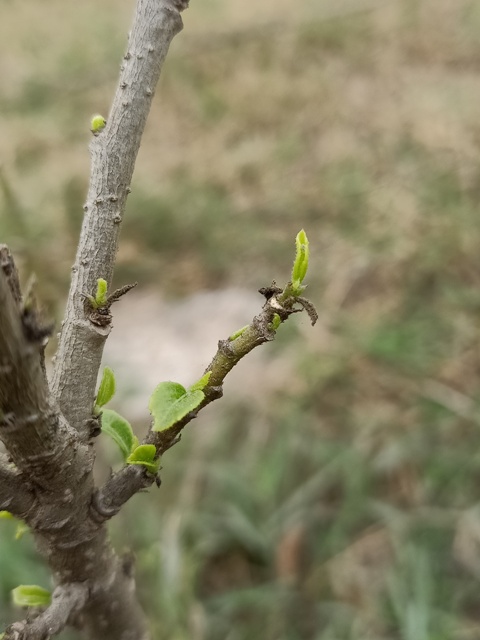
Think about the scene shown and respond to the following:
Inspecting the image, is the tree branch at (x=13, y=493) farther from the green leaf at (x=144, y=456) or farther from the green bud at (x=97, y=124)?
the green bud at (x=97, y=124)

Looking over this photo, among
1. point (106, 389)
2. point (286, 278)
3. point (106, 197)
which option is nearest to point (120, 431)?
point (106, 389)

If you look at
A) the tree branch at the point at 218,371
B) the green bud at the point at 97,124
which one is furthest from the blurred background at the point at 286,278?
the tree branch at the point at 218,371

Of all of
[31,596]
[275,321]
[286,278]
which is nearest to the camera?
[275,321]

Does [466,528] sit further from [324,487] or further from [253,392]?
[253,392]

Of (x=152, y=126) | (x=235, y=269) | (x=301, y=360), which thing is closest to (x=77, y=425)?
(x=301, y=360)

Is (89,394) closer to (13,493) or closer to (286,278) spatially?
(13,493)
